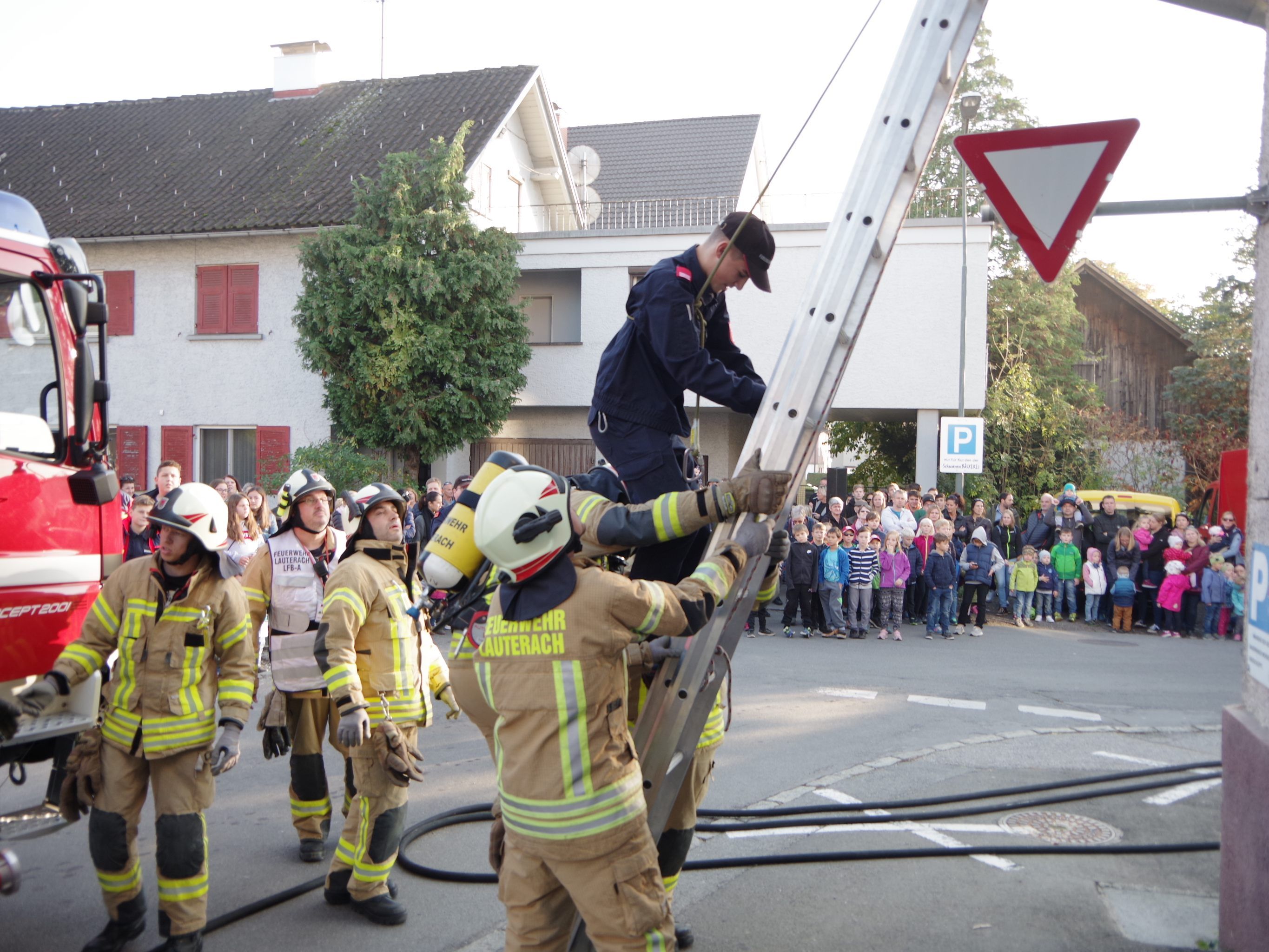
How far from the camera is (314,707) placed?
5879 mm

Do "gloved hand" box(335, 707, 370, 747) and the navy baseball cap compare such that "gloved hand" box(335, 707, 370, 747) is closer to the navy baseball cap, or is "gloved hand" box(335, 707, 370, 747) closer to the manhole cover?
the navy baseball cap

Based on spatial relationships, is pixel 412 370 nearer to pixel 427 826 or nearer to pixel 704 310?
pixel 427 826

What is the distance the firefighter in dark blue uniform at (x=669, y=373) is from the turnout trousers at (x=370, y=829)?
1.79 metres

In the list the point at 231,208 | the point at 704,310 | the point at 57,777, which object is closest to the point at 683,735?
the point at 704,310

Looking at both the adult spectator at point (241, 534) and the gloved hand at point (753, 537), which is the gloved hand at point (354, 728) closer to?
the gloved hand at point (753, 537)

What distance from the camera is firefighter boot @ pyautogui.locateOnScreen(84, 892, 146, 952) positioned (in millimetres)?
4516

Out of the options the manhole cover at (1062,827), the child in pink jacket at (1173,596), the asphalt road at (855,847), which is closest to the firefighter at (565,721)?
the asphalt road at (855,847)

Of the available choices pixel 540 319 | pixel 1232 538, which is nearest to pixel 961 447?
pixel 1232 538

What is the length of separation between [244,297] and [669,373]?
22.3m

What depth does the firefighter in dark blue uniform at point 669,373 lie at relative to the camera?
3.77 m

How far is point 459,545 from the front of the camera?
142 inches

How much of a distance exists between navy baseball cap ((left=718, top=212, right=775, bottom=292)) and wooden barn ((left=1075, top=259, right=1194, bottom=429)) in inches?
1335

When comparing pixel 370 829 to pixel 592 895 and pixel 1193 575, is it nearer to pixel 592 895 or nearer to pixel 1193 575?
pixel 592 895

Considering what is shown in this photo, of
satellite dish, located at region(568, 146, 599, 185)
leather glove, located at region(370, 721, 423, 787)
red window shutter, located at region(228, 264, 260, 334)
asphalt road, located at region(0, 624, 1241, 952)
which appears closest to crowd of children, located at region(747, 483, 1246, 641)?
asphalt road, located at region(0, 624, 1241, 952)
